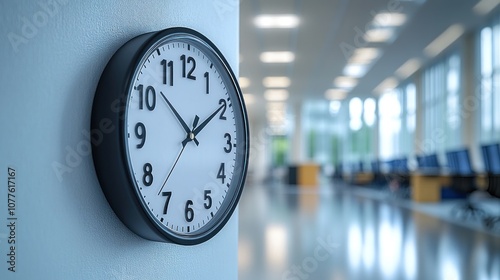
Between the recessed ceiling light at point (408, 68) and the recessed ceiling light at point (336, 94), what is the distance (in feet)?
8.42

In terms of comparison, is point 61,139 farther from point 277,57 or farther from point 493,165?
point 277,57

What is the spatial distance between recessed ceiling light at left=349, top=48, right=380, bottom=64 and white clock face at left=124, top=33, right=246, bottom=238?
10.9 metres

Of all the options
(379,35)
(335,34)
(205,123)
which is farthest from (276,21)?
(205,123)

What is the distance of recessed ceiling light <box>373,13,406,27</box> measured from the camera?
8.98 meters

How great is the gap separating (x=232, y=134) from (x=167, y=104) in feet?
0.80

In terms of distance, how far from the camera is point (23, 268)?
97cm

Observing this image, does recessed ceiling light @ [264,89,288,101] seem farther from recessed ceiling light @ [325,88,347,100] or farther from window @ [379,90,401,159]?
window @ [379,90,401,159]

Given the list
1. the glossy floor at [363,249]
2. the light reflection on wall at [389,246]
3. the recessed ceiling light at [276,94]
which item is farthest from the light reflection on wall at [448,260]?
the recessed ceiling light at [276,94]

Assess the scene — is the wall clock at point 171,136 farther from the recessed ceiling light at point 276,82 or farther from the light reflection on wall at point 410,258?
the recessed ceiling light at point 276,82

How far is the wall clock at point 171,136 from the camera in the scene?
1.10 meters

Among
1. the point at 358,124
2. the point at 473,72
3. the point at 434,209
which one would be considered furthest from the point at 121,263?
the point at 358,124

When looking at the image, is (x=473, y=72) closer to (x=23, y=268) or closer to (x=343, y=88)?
(x=343, y=88)

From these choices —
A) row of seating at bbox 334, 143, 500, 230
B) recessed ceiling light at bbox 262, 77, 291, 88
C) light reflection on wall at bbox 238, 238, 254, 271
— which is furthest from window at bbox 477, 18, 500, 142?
light reflection on wall at bbox 238, 238, 254, 271

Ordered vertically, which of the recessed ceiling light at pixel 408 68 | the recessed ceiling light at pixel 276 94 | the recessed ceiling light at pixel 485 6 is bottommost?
the recessed ceiling light at pixel 276 94
